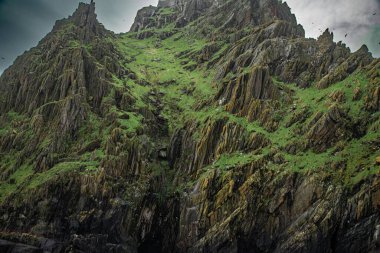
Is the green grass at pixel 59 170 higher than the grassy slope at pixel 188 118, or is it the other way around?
the grassy slope at pixel 188 118

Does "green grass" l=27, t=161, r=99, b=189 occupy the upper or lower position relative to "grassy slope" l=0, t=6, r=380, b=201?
lower

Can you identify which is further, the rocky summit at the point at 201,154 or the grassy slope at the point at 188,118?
the grassy slope at the point at 188,118

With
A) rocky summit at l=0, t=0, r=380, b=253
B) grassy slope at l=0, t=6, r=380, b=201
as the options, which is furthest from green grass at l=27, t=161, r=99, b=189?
rocky summit at l=0, t=0, r=380, b=253

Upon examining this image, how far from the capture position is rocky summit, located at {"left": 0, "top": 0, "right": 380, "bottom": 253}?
68.7 metres

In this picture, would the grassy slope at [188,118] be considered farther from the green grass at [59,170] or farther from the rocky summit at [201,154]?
the rocky summit at [201,154]

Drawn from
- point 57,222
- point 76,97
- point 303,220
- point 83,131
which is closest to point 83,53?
point 76,97

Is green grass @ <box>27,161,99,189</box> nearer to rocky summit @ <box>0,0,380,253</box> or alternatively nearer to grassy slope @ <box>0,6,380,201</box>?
grassy slope @ <box>0,6,380,201</box>

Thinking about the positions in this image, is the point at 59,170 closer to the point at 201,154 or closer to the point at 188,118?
the point at 201,154

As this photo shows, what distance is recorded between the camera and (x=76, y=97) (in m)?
104

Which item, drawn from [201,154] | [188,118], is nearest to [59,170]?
[201,154]

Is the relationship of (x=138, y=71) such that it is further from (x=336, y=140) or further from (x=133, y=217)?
(x=336, y=140)

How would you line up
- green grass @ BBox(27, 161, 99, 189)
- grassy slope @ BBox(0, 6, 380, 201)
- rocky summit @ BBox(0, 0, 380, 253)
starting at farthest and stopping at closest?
green grass @ BBox(27, 161, 99, 189)
grassy slope @ BBox(0, 6, 380, 201)
rocky summit @ BBox(0, 0, 380, 253)

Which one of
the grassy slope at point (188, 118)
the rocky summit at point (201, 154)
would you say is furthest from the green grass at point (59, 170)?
the rocky summit at point (201, 154)

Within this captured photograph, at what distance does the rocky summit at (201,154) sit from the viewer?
2704 inches
